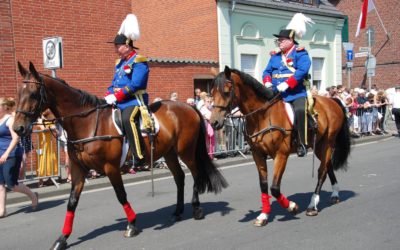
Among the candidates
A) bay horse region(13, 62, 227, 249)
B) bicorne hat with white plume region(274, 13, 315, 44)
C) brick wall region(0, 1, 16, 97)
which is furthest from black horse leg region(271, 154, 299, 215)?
brick wall region(0, 1, 16, 97)

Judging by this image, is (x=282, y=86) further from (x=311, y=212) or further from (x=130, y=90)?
(x=130, y=90)

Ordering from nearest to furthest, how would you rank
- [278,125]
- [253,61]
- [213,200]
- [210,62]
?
1. [278,125]
2. [213,200]
3. [210,62]
4. [253,61]

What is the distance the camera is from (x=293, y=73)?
6340 millimetres

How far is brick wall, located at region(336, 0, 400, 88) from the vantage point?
3009 cm

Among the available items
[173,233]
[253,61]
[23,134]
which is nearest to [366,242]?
[173,233]

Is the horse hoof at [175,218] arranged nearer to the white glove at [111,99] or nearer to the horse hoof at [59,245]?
the horse hoof at [59,245]

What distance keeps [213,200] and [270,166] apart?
4.25 meters

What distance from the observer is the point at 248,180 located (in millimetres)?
9891

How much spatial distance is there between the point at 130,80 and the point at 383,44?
28444 mm

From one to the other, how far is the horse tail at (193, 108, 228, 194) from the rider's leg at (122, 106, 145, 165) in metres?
1.27

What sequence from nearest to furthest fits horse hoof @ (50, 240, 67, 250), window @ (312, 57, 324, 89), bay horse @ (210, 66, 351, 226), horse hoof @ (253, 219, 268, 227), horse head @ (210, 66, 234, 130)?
1. horse hoof @ (50, 240, 67, 250)
2. horse head @ (210, 66, 234, 130)
3. bay horse @ (210, 66, 351, 226)
4. horse hoof @ (253, 219, 268, 227)
5. window @ (312, 57, 324, 89)

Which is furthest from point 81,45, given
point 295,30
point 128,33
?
point 295,30

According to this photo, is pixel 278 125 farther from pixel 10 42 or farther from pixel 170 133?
pixel 10 42

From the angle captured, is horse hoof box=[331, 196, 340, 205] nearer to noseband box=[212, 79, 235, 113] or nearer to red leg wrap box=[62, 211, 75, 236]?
noseband box=[212, 79, 235, 113]
